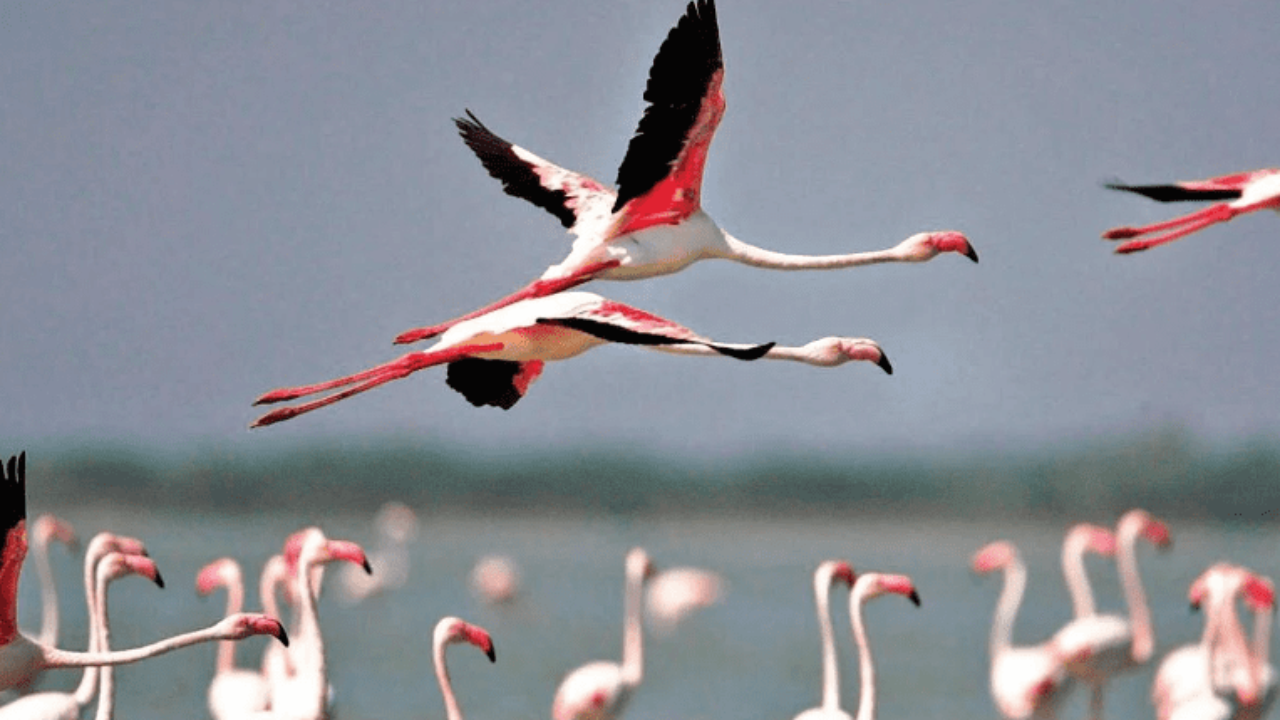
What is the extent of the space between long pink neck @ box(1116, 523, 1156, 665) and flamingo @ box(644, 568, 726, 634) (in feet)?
9.88

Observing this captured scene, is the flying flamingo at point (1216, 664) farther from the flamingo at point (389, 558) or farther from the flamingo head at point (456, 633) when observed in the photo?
the flamingo at point (389, 558)

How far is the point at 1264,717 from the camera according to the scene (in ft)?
42.4

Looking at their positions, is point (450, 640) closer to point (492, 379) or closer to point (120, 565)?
point (120, 565)

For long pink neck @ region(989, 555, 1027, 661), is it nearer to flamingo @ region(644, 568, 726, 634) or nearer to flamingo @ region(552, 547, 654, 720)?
flamingo @ region(552, 547, 654, 720)

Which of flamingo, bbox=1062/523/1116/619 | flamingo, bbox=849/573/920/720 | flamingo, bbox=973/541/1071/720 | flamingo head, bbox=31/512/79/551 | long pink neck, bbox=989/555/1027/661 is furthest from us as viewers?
flamingo head, bbox=31/512/79/551

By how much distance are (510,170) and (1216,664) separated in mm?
5317

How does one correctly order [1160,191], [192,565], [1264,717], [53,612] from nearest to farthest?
1. [1160,191]
2. [1264,717]
3. [53,612]
4. [192,565]

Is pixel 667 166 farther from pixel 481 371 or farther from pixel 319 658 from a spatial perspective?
pixel 319 658

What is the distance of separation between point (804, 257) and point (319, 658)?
11.3 feet

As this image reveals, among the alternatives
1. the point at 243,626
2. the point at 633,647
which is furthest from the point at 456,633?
the point at 243,626

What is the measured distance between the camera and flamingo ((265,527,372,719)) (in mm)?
10719

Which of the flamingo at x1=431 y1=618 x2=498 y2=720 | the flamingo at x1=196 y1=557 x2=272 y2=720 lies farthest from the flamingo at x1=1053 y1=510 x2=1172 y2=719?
the flamingo at x1=196 y1=557 x2=272 y2=720

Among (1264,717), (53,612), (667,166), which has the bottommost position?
(1264,717)

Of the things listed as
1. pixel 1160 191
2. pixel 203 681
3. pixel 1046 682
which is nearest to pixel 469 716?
pixel 203 681
